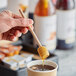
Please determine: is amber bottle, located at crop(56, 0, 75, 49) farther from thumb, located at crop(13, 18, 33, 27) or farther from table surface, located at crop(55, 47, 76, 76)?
thumb, located at crop(13, 18, 33, 27)

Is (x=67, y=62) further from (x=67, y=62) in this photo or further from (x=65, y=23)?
(x=65, y=23)

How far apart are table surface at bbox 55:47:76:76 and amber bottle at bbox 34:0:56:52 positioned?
9 centimetres

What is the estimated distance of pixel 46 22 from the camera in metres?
1.41

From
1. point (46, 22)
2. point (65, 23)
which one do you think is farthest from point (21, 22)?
point (65, 23)

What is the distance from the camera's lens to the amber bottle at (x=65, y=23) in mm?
1476

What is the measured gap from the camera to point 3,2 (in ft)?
5.35

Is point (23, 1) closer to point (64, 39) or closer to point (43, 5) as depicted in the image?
point (43, 5)

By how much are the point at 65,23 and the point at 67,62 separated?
24cm

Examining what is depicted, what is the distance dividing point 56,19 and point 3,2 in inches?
13.5

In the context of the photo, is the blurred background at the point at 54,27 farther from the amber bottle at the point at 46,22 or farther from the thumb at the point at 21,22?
the thumb at the point at 21,22

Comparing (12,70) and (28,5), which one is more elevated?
(28,5)

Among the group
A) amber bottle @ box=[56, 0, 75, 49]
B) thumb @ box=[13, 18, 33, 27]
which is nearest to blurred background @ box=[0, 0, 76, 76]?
amber bottle @ box=[56, 0, 75, 49]

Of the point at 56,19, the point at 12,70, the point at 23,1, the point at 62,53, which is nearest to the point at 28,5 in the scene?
the point at 23,1

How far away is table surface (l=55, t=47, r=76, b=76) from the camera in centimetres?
125
